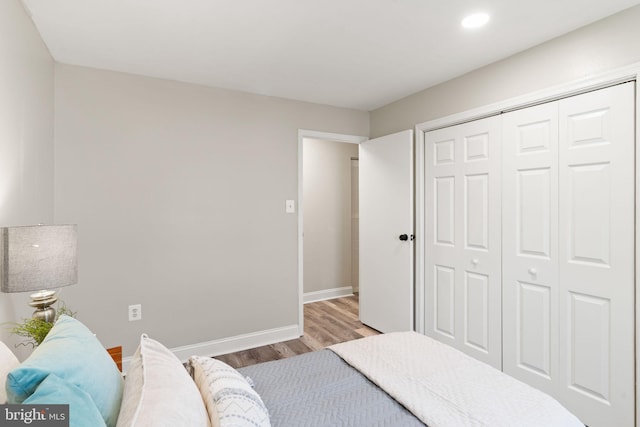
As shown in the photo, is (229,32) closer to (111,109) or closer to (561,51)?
(111,109)

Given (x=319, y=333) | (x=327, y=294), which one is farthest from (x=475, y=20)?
(x=327, y=294)

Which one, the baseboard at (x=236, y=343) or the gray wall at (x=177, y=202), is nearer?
the gray wall at (x=177, y=202)

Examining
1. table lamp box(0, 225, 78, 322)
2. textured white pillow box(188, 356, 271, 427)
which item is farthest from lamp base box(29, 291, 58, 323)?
textured white pillow box(188, 356, 271, 427)

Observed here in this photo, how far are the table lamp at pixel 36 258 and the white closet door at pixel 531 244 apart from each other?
260cm

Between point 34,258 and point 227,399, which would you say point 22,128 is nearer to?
point 34,258

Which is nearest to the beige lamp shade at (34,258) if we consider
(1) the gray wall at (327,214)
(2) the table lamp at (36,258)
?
(2) the table lamp at (36,258)

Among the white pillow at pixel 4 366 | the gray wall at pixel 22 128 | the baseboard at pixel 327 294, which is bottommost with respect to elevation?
the baseboard at pixel 327 294

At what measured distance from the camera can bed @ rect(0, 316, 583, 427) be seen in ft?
2.54

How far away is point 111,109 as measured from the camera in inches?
99.5

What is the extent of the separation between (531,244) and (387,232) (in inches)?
51.7

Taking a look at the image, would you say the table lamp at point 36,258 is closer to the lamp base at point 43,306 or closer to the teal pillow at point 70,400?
the lamp base at point 43,306

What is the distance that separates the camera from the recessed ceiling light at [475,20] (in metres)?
1.84

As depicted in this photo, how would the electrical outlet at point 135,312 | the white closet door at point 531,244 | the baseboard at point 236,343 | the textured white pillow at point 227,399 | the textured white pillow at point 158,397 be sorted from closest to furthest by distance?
the textured white pillow at point 158,397
the textured white pillow at point 227,399
the white closet door at point 531,244
the electrical outlet at point 135,312
the baseboard at point 236,343

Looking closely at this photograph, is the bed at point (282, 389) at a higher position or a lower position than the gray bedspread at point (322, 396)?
higher
